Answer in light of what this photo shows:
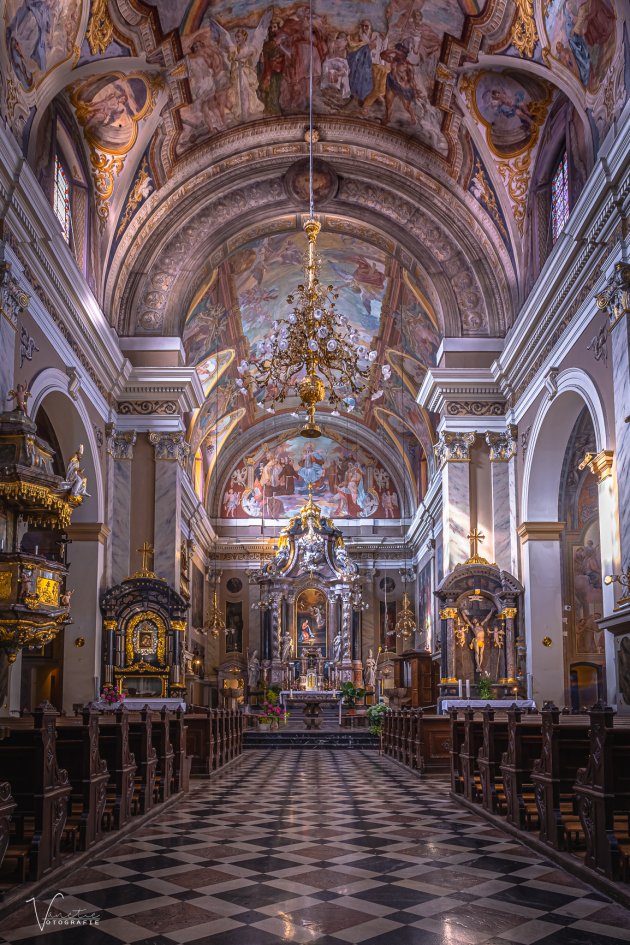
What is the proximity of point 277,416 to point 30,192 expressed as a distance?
1963cm

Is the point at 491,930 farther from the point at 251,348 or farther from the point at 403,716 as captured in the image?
the point at 251,348

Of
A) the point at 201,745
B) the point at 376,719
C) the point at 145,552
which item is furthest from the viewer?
the point at 376,719

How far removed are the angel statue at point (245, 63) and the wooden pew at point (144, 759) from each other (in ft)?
37.1

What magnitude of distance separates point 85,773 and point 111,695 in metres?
9.82

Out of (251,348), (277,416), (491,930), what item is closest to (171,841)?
(491,930)

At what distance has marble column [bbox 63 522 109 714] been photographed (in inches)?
617

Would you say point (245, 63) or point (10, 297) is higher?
point (245, 63)

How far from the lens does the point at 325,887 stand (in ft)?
17.1

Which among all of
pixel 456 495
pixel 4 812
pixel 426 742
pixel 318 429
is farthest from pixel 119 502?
pixel 4 812

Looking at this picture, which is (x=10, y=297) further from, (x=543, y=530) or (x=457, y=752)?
(x=543, y=530)

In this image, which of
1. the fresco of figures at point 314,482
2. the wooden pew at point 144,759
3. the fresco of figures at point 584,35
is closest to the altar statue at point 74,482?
the wooden pew at point 144,759

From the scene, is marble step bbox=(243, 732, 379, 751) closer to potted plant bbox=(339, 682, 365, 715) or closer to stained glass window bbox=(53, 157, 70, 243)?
potted plant bbox=(339, 682, 365, 715)

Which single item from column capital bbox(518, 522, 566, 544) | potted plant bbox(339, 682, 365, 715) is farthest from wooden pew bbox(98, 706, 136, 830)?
potted plant bbox(339, 682, 365, 715)

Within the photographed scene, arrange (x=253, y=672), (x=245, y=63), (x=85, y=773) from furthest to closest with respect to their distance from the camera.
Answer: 1. (x=253, y=672)
2. (x=245, y=63)
3. (x=85, y=773)
